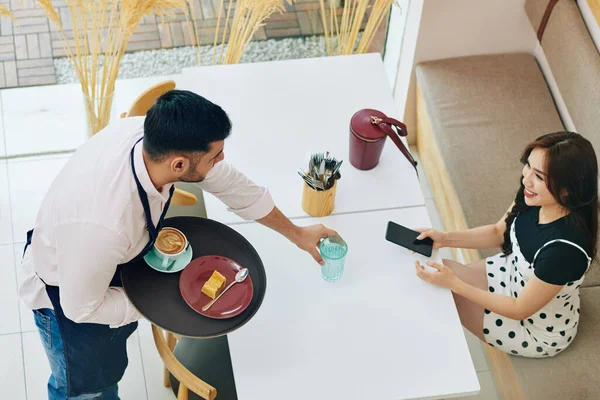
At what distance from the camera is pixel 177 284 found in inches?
84.0

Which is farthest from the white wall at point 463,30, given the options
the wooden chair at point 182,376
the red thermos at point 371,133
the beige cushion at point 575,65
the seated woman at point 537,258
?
the wooden chair at point 182,376

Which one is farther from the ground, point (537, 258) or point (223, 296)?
point (537, 258)

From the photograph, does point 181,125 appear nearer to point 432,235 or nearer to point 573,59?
point 432,235

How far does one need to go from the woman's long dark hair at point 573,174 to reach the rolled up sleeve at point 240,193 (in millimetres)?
900

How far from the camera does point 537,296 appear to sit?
7.48 feet

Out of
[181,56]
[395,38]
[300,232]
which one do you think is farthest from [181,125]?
[181,56]

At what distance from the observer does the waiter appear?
5.98 feet

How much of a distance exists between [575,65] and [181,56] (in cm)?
220

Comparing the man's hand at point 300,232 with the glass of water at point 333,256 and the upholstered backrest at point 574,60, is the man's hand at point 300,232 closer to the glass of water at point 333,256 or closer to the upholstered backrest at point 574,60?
the glass of water at point 333,256

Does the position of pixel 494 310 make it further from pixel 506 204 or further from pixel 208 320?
pixel 208 320

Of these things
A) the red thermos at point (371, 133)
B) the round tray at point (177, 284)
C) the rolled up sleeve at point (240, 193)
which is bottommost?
the round tray at point (177, 284)

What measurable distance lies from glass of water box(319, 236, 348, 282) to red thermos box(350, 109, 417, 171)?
367mm

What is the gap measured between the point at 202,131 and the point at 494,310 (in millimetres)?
1229

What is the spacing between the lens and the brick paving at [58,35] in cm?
393
